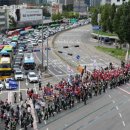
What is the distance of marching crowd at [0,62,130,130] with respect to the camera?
1516 inches

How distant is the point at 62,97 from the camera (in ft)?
150


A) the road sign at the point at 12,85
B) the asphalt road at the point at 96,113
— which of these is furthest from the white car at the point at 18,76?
the road sign at the point at 12,85

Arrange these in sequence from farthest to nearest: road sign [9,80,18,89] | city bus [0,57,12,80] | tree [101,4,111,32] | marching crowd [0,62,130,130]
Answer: tree [101,4,111,32]
city bus [0,57,12,80]
road sign [9,80,18,89]
marching crowd [0,62,130,130]

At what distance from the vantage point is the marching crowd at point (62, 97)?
126 feet

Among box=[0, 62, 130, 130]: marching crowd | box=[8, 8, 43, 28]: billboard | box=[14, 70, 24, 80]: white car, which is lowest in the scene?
box=[8, 8, 43, 28]: billboard

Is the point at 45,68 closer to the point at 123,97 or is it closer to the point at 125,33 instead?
the point at 123,97

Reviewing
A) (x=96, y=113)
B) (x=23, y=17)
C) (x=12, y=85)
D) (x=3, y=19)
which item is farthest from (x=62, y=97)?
(x=23, y=17)

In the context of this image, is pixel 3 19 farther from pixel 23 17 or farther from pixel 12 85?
pixel 12 85

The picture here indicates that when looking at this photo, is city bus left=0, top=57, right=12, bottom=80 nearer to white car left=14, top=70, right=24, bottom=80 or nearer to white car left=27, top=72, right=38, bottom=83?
white car left=14, top=70, right=24, bottom=80

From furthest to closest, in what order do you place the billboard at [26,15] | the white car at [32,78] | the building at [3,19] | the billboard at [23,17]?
the billboard at [26,15]
the billboard at [23,17]
the building at [3,19]
the white car at [32,78]

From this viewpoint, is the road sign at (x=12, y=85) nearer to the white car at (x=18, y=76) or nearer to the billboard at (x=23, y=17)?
the white car at (x=18, y=76)

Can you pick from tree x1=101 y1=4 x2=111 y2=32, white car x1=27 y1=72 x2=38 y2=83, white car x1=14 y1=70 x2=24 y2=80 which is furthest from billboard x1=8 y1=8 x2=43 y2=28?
white car x1=27 y1=72 x2=38 y2=83

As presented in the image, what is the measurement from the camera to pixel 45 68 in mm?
71938

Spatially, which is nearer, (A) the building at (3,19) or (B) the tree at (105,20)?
(B) the tree at (105,20)
